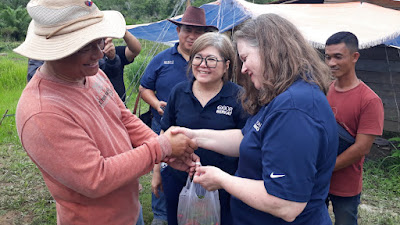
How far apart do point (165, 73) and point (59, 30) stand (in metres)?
2.07

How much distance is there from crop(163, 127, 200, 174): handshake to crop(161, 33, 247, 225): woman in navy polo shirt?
0.22 m

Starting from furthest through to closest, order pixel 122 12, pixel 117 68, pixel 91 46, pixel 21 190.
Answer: pixel 122 12, pixel 21 190, pixel 117 68, pixel 91 46

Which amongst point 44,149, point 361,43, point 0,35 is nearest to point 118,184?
point 44,149

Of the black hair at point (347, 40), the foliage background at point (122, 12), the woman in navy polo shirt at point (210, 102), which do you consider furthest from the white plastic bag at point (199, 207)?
the foliage background at point (122, 12)

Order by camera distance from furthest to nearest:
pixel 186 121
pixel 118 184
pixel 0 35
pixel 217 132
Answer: pixel 0 35, pixel 186 121, pixel 217 132, pixel 118 184

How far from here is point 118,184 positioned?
1.61m

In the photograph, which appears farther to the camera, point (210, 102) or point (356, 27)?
point (356, 27)

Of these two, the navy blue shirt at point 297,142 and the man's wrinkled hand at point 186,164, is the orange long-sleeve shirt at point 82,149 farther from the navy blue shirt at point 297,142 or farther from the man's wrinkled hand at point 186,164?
the navy blue shirt at point 297,142

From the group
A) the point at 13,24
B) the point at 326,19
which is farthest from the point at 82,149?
the point at 13,24

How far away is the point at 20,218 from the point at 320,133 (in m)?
3.83

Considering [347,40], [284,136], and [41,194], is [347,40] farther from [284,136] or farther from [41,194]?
[41,194]

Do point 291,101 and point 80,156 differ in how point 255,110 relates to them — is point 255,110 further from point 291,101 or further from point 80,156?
point 80,156

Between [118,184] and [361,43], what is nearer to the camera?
[118,184]

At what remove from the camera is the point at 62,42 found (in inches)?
58.6
